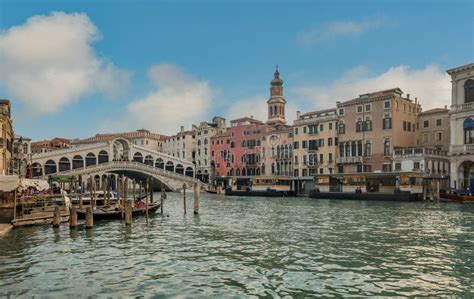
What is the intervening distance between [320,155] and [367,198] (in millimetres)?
13310

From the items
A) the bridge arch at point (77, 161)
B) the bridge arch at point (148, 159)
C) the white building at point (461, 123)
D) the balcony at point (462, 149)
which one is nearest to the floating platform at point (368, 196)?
the white building at point (461, 123)

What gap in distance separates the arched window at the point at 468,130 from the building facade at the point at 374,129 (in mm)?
7783

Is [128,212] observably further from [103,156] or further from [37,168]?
[103,156]

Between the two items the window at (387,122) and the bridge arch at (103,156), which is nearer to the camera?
the window at (387,122)

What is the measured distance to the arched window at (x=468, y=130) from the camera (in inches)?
1506

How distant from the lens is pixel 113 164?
175 ft

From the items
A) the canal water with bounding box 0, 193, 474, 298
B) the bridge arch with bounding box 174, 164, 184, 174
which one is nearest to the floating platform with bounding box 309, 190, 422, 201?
the canal water with bounding box 0, 193, 474, 298

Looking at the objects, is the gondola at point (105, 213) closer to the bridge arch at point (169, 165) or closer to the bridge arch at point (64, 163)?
the bridge arch at point (64, 163)

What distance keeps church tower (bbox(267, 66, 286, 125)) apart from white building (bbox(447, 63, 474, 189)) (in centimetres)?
3546

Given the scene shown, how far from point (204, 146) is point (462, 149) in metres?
41.9

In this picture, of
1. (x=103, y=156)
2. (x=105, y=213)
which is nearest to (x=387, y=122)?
(x=105, y=213)

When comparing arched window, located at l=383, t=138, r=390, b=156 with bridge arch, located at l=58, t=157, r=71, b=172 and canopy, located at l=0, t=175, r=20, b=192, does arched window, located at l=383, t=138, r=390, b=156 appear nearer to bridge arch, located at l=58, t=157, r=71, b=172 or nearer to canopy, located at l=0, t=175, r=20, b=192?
canopy, located at l=0, t=175, r=20, b=192

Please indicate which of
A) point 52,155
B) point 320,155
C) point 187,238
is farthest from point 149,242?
point 52,155

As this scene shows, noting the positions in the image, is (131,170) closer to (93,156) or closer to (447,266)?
(93,156)
